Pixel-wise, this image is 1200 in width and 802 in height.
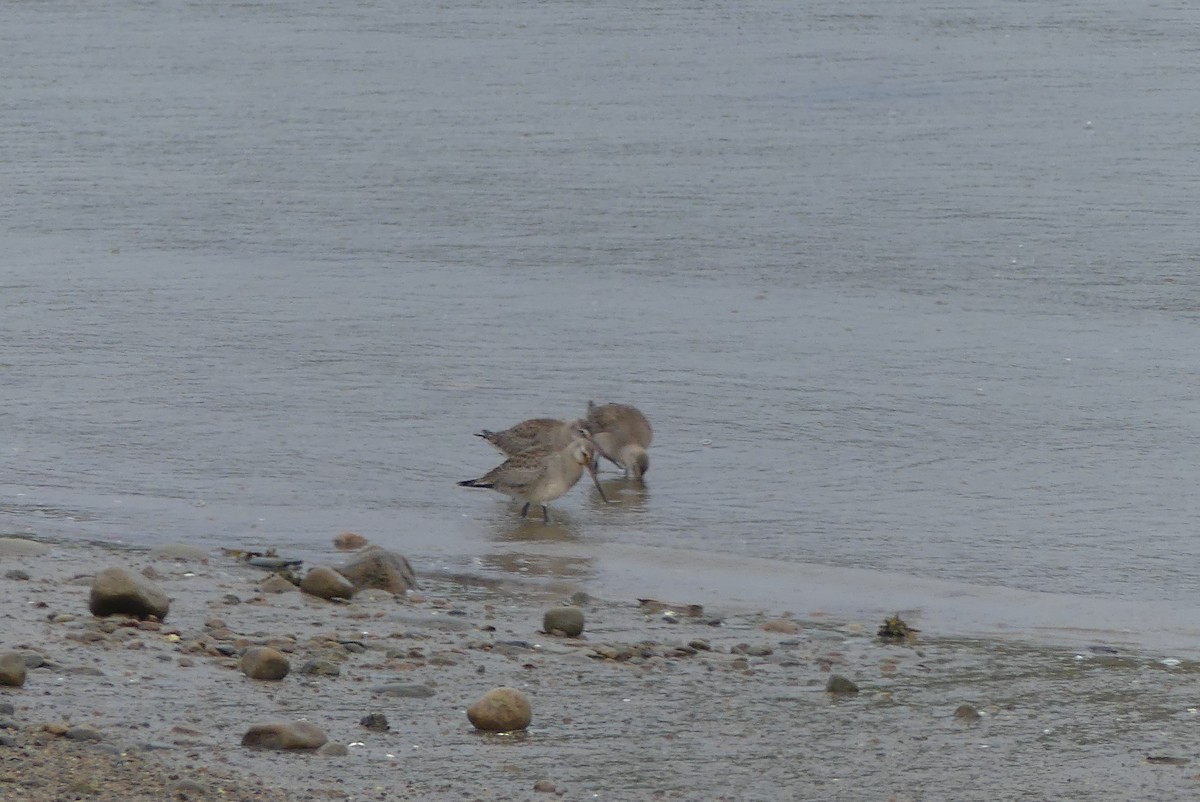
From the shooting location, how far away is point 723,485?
9203mm

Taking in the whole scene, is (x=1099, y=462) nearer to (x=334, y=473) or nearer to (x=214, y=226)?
(x=334, y=473)

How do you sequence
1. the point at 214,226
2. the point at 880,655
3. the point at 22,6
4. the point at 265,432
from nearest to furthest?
1. the point at 880,655
2. the point at 265,432
3. the point at 214,226
4. the point at 22,6

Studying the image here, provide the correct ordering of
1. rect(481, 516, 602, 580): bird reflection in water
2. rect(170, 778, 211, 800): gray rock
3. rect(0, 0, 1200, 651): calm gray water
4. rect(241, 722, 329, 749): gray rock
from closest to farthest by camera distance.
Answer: rect(170, 778, 211, 800): gray rock < rect(241, 722, 329, 749): gray rock < rect(481, 516, 602, 580): bird reflection in water < rect(0, 0, 1200, 651): calm gray water

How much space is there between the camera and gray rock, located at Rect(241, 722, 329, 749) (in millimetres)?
5098

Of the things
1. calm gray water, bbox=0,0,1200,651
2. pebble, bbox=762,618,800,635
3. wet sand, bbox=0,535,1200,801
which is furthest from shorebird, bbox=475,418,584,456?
pebble, bbox=762,618,800,635

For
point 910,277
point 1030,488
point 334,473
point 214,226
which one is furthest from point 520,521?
point 214,226

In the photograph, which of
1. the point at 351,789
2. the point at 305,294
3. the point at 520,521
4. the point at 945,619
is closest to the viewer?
the point at 351,789

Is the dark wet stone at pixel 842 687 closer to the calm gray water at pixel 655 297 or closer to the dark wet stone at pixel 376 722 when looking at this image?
the calm gray water at pixel 655 297

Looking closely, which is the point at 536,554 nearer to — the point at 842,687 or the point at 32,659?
the point at 842,687

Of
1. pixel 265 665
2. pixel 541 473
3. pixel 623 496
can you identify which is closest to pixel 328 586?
pixel 265 665

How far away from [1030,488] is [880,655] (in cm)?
278

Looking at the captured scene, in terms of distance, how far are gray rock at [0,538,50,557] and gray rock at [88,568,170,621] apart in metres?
1.21

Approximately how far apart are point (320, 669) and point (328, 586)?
119 centimetres

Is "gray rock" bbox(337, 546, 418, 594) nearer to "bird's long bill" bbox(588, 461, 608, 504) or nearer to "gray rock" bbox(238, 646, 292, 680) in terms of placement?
"gray rock" bbox(238, 646, 292, 680)
